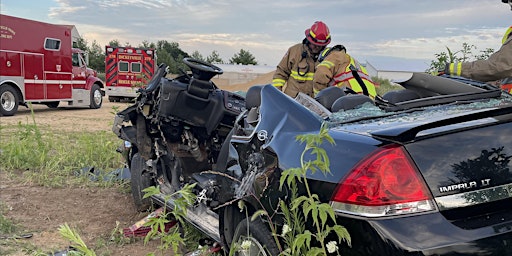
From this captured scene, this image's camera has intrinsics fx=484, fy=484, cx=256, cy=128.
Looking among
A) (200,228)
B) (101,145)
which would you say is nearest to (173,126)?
(200,228)

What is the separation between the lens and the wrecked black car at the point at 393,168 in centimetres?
171

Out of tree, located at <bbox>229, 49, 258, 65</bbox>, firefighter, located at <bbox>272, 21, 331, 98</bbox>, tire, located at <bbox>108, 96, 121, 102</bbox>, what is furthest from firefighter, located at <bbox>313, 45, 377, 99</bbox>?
tree, located at <bbox>229, 49, 258, 65</bbox>

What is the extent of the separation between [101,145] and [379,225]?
617 cm

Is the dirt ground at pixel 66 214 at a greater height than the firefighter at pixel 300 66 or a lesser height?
lesser

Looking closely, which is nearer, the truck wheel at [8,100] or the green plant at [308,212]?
the green plant at [308,212]

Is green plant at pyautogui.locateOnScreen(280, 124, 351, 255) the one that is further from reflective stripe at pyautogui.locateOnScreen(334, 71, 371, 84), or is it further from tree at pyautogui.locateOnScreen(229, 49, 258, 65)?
tree at pyautogui.locateOnScreen(229, 49, 258, 65)

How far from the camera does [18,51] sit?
588 inches

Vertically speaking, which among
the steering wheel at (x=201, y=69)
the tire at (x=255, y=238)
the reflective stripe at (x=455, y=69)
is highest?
the reflective stripe at (x=455, y=69)

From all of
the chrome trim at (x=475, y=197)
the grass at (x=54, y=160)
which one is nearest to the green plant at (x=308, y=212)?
the chrome trim at (x=475, y=197)

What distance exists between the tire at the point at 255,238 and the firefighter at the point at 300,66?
363 centimetres

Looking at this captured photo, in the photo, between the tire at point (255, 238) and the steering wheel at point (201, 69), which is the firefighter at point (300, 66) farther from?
the tire at point (255, 238)

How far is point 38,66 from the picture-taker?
15.7m

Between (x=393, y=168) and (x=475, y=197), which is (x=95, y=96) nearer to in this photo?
(x=393, y=168)

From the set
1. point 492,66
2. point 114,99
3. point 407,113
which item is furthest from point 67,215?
point 114,99
